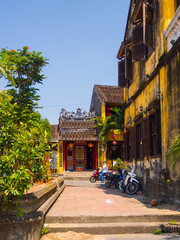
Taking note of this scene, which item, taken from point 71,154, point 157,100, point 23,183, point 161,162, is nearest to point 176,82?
point 157,100

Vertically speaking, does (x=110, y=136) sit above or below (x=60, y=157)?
above

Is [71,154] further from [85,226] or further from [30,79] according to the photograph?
[85,226]

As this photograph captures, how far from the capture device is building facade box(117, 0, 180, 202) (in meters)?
8.30

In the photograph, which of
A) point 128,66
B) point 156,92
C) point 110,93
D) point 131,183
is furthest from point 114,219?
point 110,93

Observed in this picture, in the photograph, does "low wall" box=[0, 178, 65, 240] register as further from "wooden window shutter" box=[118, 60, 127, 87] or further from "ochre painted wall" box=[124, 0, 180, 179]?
"wooden window shutter" box=[118, 60, 127, 87]

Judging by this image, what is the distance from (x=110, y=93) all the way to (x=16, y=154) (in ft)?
79.4

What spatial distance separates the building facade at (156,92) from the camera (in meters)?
8.30

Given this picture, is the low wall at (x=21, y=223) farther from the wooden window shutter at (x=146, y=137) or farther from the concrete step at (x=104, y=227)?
the wooden window shutter at (x=146, y=137)

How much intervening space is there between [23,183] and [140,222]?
310 cm

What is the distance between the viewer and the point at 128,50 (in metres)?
14.6

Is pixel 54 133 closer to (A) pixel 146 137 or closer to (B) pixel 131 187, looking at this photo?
(B) pixel 131 187

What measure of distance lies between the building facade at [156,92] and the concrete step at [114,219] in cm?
116

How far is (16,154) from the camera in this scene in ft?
15.9

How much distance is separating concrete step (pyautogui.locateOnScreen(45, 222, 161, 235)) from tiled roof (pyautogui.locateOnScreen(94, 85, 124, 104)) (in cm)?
2040
